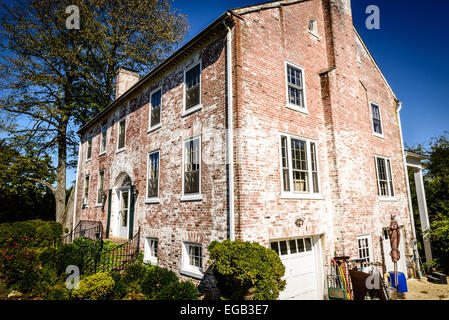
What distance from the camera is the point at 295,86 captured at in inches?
391

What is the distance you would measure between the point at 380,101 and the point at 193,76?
32.8 ft

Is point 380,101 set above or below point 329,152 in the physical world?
above

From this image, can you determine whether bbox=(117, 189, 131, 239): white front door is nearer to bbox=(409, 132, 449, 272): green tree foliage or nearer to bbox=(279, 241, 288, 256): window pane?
bbox=(279, 241, 288, 256): window pane

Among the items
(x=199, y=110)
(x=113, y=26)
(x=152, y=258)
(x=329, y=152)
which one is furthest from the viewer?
(x=113, y=26)

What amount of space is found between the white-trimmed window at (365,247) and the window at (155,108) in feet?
31.4

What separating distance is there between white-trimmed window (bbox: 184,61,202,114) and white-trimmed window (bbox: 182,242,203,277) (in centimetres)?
484

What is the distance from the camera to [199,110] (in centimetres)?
954

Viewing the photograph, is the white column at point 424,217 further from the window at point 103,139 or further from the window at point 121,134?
the window at point 103,139

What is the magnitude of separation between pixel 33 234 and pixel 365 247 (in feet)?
53.3

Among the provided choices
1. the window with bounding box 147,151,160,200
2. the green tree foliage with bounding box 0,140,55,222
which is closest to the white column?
the window with bounding box 147,151,160,200

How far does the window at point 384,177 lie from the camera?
12234mm

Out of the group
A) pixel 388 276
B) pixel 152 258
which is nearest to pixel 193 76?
pixel 152 258

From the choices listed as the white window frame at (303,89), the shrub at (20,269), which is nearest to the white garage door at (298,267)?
the white window frame at (303,89)
